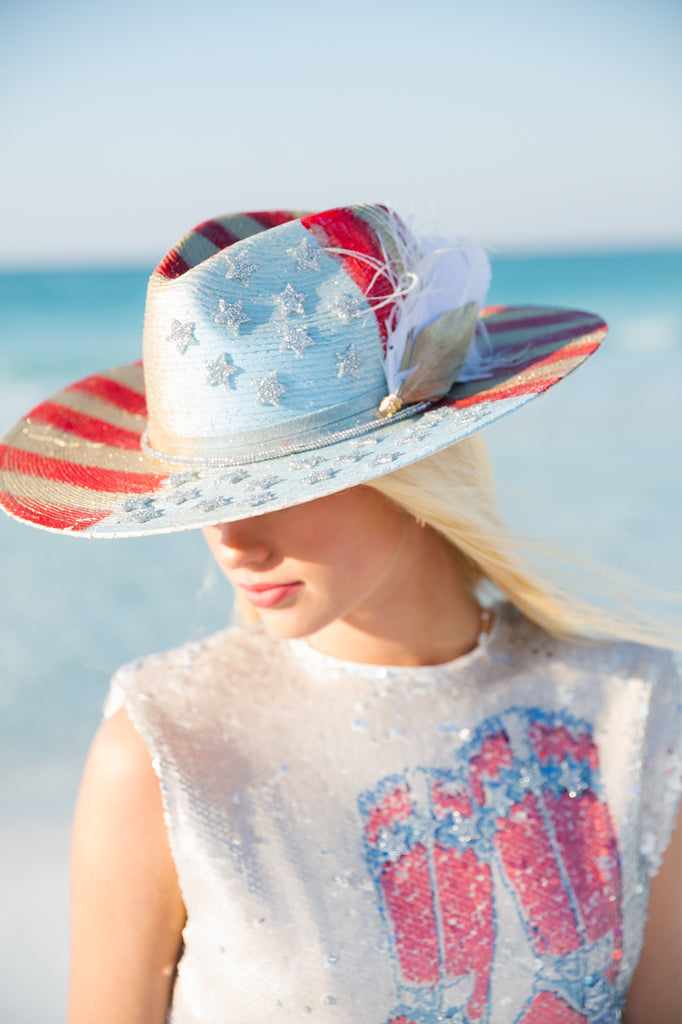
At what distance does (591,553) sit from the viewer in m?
1.63

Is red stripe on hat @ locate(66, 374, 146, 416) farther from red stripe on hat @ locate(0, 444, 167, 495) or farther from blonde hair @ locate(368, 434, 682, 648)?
blonde hair @ locate(368, 434, 682, 648)

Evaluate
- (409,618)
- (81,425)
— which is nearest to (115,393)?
(81,425)

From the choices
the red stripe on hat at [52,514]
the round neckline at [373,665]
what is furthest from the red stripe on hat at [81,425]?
the round neckline at [373,665]

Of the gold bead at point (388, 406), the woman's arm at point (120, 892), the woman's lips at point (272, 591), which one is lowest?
the woman's arm at point (120, 892)

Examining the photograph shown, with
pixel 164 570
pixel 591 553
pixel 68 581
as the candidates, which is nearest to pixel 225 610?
pixel 164 570

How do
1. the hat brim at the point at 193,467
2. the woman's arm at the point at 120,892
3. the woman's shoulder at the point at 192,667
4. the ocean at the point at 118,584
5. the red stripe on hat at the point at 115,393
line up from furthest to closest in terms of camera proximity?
the ocean at the point at 118,584 < the red stripe on hat at the point at 115,393 < the woman's shoulder at the point at 192,667 < the woman's arm at the point at 120,892 < the hat brim at the point at 193,467

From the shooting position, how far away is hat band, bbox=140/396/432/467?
3.88 feet

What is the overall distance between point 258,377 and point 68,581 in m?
4.31

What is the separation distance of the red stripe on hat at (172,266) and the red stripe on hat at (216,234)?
0.08 meters

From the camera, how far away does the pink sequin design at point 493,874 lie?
54.2 inches

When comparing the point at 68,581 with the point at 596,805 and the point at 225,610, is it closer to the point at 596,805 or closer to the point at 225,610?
the point at 225,610

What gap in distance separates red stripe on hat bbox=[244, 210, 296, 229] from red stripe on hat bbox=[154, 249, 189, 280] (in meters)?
0.19

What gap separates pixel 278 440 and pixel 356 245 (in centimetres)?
31

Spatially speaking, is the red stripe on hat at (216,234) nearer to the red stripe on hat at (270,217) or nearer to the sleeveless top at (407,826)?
the red stripe on hat at (270,217)
